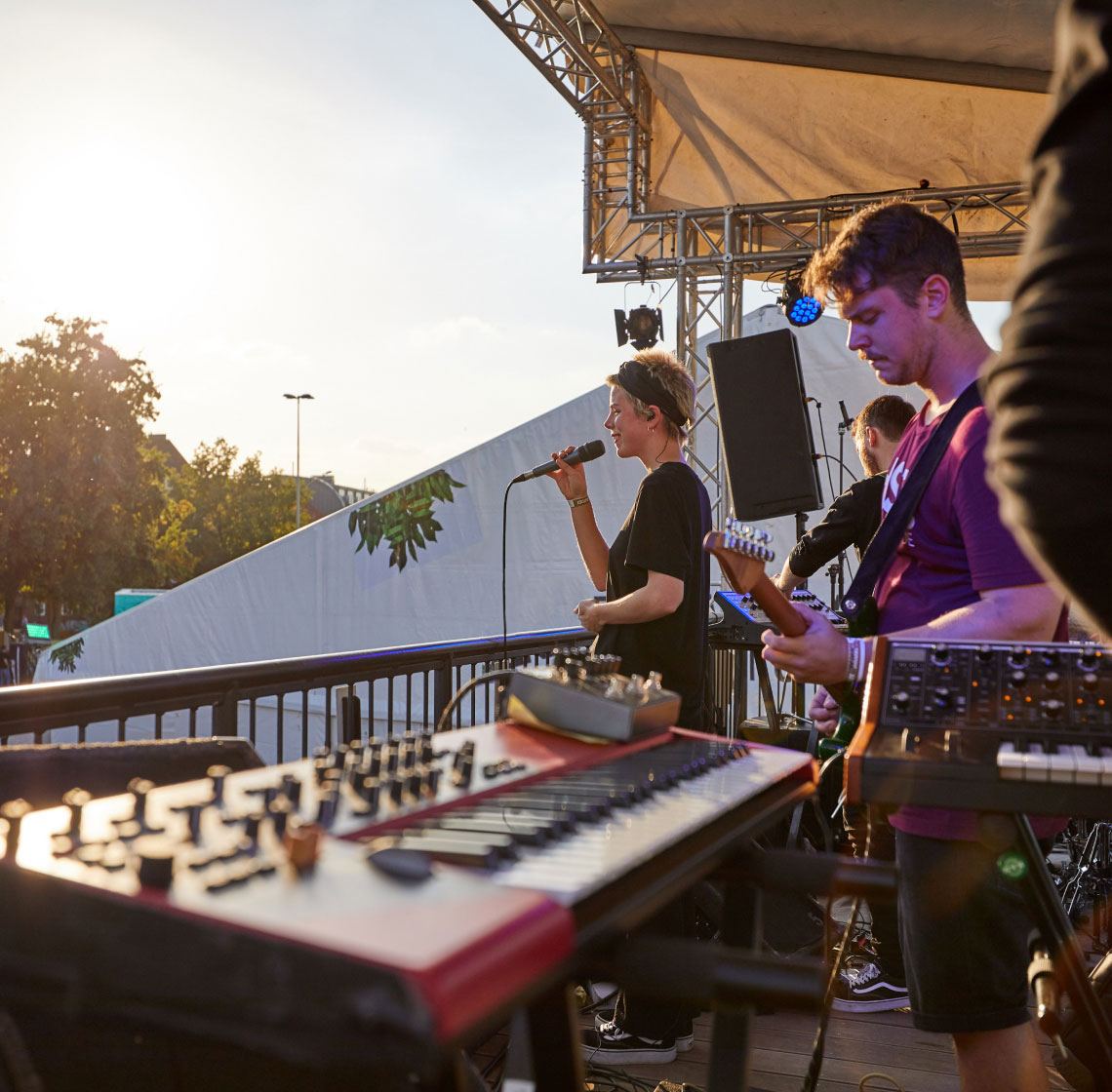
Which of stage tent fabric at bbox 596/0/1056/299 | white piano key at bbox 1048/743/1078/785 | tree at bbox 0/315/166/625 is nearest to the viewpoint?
white piano key at bbox 1048/743/1078/785

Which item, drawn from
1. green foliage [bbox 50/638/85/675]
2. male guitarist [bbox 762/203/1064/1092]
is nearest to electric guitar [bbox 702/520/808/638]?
male guitarist [bbox 762/203/1064/1092]

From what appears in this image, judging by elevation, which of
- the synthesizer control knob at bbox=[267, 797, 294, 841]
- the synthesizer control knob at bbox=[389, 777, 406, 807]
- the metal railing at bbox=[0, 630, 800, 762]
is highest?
the synthesizer control knob at bbox=[267, 797, 294, 841]

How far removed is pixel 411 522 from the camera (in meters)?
12.2

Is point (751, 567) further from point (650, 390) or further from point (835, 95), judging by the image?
point (835, 95)

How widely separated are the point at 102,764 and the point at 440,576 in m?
10.7

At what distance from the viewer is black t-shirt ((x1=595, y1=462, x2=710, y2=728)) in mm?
2984

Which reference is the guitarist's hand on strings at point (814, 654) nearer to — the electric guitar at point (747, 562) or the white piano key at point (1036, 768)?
the electric guitar at point (747, 562)

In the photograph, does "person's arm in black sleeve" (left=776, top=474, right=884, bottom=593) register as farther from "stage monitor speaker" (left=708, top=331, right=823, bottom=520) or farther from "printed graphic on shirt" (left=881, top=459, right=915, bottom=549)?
"printed graphic on shirt" (left=881, top=459, right=915, bottom=549)

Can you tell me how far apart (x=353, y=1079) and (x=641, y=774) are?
472 millimetres

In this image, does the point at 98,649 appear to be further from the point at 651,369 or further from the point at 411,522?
the point at 651,369

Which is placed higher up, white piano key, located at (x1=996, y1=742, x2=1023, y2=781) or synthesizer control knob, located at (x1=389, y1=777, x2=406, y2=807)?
synthesizer control knob, located at (x1=389, y1=777, x2=406, y2=807)

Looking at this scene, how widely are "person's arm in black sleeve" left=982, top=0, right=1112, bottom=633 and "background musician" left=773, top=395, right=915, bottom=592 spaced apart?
11.7 ft

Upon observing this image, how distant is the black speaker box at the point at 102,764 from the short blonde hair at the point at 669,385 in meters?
1.94

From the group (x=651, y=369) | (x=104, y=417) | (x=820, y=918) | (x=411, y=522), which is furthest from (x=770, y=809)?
(x=104, y=417)
